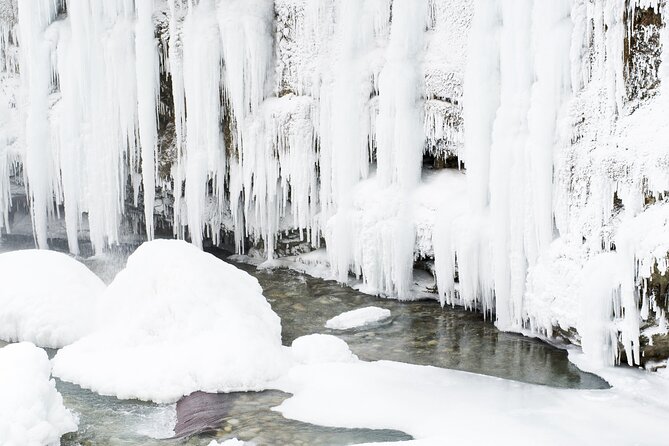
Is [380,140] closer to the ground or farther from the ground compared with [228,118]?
closer to the ground

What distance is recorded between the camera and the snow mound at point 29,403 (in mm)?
5203

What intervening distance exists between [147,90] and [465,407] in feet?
28.9

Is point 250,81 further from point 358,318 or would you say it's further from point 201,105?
point 358,318

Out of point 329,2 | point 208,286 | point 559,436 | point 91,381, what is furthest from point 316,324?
point 329,2

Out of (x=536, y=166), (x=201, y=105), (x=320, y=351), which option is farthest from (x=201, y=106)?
(x=536, y=166)

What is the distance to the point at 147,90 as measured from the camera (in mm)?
12664

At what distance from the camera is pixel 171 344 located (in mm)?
7328

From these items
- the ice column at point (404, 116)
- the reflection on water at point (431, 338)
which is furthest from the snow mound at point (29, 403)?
the ice column at point (404, 116)

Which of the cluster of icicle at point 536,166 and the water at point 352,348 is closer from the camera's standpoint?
the water at point 352,348

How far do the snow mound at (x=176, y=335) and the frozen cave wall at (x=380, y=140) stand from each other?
9.72ft

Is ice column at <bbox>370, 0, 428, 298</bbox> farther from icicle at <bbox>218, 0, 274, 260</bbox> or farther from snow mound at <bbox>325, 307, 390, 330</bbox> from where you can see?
icicle at <bbox>218, 0, 274, 260</bbox>

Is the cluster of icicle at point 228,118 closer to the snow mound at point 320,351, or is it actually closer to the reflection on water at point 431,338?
the reflection on water at point 431,338

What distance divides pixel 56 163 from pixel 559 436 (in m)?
11.2

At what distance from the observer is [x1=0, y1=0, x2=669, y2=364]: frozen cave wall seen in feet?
23.8
